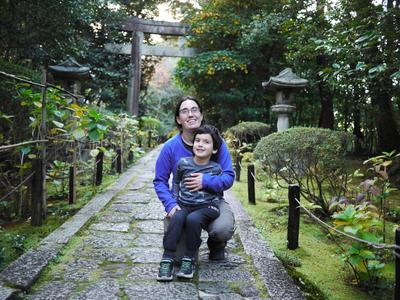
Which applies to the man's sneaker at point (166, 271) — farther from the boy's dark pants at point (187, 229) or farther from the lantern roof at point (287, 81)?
the lantern roof at point (287, 81)

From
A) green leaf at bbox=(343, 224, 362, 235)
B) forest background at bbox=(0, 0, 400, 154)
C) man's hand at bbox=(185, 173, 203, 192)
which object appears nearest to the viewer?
green leaf at bbox=(343, 224, 362, 235)

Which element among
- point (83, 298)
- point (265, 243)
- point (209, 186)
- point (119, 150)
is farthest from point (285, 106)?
point (83, 298)

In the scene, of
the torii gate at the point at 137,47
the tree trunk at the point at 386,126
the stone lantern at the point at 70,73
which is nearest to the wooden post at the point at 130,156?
the stone lantern at the point at 70,73

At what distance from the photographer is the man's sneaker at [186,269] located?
2729 millimetres

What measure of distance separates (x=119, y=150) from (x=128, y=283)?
5732 millimetres

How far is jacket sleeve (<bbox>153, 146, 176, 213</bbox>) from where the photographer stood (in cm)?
301

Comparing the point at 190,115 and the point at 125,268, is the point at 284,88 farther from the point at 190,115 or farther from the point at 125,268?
the point at 125,268

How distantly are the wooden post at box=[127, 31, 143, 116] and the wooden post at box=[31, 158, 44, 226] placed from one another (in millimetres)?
10780

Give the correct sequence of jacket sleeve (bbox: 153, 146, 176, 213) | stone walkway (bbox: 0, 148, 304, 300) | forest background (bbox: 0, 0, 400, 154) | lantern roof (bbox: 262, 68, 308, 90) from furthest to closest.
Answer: lantern roof (bbox: 262, 68, 308, 90) < forest background (bbox: 0, 0, 400, 154) < jacket sleeve (bbox: 153, 146, 176, 213) < stone walkway (bbox: 0, 148, 304, 300)

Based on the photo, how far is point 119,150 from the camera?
818 cm

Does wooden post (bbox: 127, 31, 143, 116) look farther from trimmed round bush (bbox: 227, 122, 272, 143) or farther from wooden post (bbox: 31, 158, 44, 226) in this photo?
wooden post (bbox: 31, 158, 44, 226)

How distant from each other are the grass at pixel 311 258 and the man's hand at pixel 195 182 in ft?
3.53

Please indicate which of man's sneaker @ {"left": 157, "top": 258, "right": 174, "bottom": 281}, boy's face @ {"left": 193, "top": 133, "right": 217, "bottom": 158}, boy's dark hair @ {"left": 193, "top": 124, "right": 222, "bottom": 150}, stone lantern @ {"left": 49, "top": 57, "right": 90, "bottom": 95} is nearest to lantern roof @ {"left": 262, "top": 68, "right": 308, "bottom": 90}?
stone lantern @ {"left": 49, "top": 57, "right": 90, "bottom": 95}

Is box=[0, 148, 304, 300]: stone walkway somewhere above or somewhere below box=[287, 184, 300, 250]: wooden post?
below
